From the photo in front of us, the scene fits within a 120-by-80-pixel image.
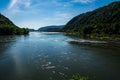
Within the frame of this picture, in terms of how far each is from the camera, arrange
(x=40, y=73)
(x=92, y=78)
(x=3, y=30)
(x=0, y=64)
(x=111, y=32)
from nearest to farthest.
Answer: (x=92, y=78)
(x=40, y=73)
(x=0, y=64)
(x=111, y=32)
(x=3, y=30)

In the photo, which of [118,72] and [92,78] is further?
[118,72]

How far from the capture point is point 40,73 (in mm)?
23266

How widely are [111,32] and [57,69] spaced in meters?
81.9

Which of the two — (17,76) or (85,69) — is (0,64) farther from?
(85,69)

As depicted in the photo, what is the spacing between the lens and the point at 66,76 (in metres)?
22.0

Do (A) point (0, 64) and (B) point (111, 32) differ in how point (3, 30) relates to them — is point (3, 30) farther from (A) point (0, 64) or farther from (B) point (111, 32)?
(A) point (0, 64)

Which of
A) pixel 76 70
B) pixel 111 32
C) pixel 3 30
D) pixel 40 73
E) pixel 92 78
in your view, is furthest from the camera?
pixel 3 30

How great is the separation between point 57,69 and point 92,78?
6.16 metres

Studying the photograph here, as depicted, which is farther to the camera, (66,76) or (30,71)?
(30,71)

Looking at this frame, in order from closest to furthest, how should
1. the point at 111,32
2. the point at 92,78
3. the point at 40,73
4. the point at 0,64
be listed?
1. the point at 92,78
2. the point at 40,73
3. the point at 0,64
4. the point at 111,32

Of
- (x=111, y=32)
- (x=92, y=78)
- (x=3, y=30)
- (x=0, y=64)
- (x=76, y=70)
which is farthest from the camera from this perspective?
(x=3, y=30)

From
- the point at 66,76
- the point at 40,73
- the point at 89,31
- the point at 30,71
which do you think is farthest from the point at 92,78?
the point at 89,31

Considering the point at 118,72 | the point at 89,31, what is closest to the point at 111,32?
→ the point at 89,31

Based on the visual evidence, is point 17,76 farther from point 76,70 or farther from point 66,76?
point 76,70
